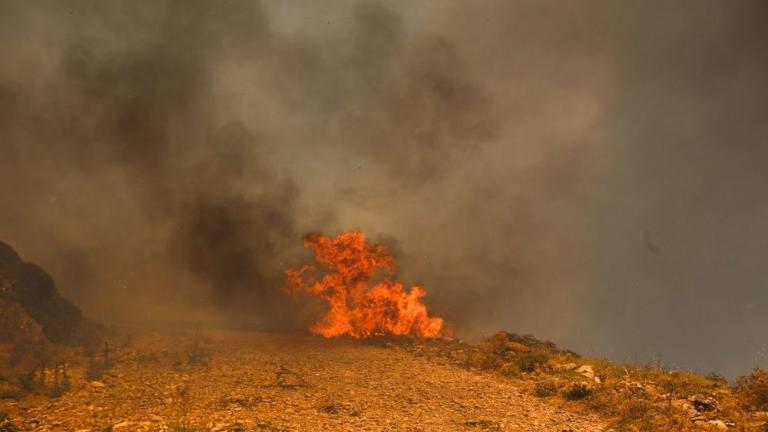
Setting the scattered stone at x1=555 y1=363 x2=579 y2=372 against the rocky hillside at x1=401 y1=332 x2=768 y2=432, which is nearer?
the rocky hillside at x1=401 y1=332 x2=768 y2=432

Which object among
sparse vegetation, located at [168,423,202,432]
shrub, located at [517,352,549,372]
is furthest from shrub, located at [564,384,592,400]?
sparse vegetation, located at [168,423,202,432]

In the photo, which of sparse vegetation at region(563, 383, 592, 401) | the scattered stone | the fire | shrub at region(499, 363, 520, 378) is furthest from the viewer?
the fire

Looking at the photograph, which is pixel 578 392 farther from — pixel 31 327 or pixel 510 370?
pixel 31 327

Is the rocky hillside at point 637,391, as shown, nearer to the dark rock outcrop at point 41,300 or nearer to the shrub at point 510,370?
the shrub at point 510,370

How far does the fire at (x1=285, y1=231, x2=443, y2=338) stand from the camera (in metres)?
30.7

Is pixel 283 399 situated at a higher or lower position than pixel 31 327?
higher

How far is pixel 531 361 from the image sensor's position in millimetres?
19531

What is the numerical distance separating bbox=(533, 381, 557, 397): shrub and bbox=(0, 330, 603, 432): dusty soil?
2.11ft

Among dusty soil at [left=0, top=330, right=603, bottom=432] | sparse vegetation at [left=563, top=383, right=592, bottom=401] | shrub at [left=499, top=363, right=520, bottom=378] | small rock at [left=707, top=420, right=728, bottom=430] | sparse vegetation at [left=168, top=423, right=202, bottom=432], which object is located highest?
shrub at [left=499, top=363, right=520, bottom=378]

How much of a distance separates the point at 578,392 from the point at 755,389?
5.06 m

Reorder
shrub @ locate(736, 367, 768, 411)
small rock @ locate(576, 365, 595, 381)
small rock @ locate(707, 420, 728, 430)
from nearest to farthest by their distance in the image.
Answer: small rock @ locate(707, 420, 728, 430)
shrub @ locate(736, 367, 768, 411)
small rock @ locate(576, 365, 595, 381)

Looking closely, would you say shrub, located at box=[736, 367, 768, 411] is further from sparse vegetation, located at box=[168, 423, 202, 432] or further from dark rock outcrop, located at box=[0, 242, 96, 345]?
dark rock outcrop, located at box=[0, 242, 96, 345]

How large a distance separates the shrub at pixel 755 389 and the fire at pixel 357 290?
769 inches

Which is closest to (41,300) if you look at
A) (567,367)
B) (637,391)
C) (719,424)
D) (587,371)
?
(567,367)
